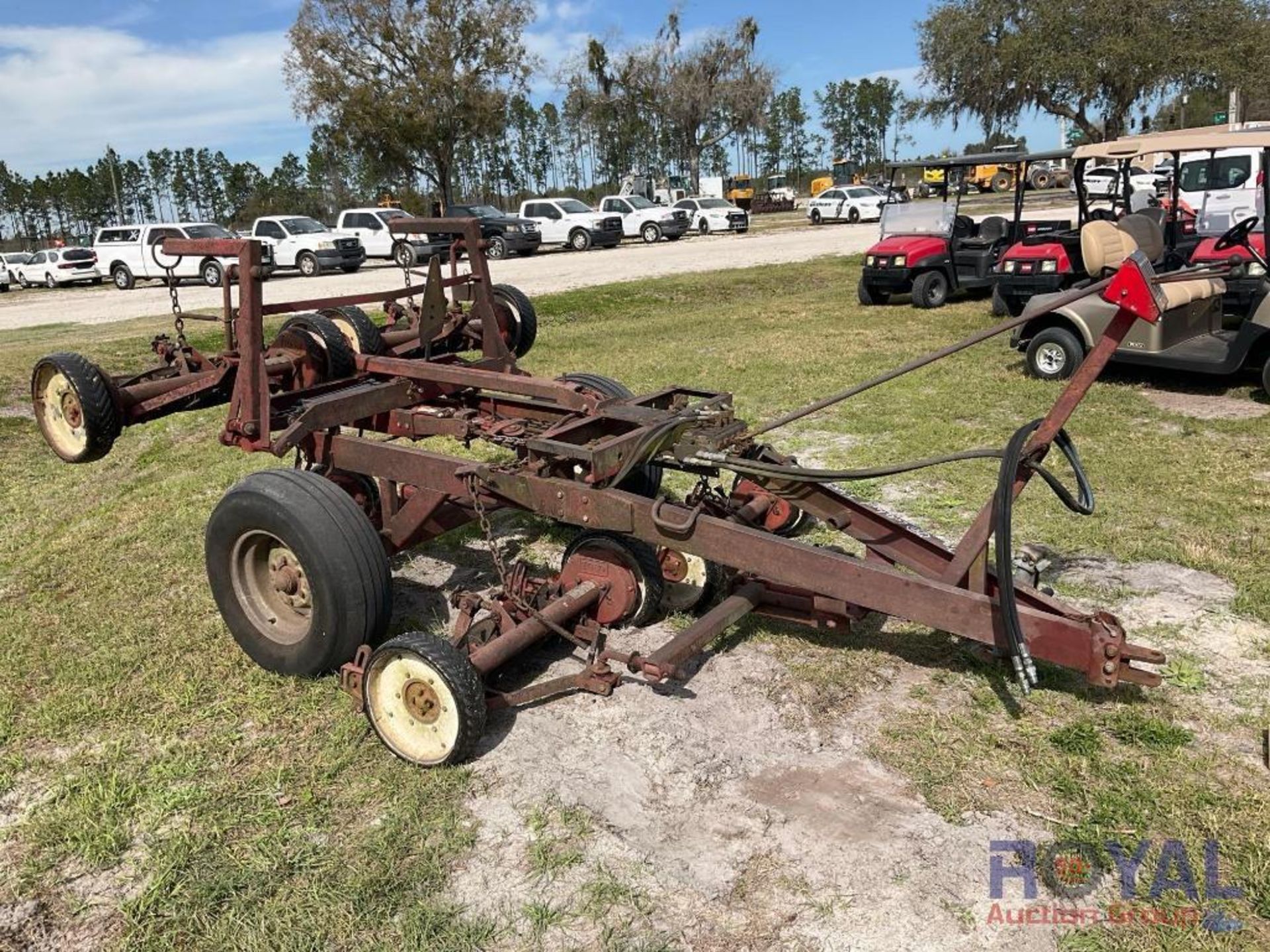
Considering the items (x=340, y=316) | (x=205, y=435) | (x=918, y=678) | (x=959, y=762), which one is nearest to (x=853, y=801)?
(x=959, y=762)

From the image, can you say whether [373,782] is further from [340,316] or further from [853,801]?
[340,316]

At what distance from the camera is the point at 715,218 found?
35688 millimetres

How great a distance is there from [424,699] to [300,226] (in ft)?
86.2

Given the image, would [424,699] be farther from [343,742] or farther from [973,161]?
[973,161]

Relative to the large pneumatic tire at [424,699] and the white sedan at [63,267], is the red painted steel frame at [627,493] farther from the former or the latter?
the white sedan at [63,267]

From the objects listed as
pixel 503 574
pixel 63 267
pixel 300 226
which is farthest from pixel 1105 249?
pixel 63 267

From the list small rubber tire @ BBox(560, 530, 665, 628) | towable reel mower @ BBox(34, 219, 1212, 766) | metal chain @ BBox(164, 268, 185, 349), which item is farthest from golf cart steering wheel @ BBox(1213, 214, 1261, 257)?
metal chain @ BBox(164, 268, 185, 349)

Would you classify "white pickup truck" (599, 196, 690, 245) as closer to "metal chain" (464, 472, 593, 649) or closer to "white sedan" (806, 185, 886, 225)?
"white sedan" (806, 185, 886, 225)

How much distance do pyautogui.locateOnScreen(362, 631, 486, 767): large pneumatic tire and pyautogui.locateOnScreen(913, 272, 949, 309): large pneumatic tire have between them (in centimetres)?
1254

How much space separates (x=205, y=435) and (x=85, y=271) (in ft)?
82.5

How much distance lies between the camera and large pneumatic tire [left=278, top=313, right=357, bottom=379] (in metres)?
5.15

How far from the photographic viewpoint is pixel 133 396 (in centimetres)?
491

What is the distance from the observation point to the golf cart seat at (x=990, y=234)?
14.4 metres

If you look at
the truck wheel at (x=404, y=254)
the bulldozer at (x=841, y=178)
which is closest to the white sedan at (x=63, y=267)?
the truck wheel at (x=404, y=254)
